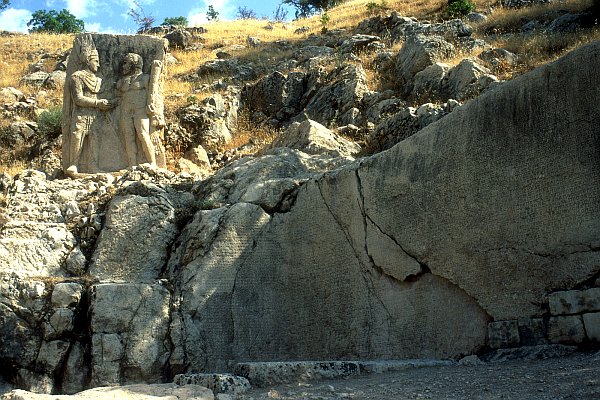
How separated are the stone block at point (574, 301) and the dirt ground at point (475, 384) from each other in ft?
1.18

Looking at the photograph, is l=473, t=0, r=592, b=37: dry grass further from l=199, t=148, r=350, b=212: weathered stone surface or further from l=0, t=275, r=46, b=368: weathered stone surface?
l=0, t=275, r=46, b=368: weathered stone surface

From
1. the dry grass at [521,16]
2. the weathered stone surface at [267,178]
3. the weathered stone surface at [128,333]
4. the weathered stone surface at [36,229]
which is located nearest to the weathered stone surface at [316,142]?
the weathered stone surface at [267,178]

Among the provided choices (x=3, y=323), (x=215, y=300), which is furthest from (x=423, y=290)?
(x=3, y=323)

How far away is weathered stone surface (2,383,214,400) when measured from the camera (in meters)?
4.26

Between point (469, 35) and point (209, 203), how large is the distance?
11.4 metres

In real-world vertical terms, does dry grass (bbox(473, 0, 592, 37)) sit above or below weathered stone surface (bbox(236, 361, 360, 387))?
above

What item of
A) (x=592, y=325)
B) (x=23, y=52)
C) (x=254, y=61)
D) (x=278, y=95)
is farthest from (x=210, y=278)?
(x=23, y=52)

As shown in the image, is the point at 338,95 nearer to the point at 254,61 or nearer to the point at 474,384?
the point at 254,61

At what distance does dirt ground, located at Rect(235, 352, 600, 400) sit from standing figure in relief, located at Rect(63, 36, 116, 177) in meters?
6.57

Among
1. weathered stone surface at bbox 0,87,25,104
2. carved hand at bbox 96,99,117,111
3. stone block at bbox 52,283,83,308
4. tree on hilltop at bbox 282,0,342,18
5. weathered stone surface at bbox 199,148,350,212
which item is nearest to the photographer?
stone block at bbox 52,283,83,308

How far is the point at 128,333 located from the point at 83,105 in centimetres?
484

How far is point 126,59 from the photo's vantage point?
34.2 feet

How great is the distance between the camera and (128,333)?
6.58 meters

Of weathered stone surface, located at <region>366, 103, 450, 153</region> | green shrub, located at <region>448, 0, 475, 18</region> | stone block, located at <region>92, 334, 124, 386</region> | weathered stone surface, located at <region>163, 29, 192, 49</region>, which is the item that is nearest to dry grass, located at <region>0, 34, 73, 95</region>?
weathered stone surface, located at <region>163, 29, 192, 49</region>
